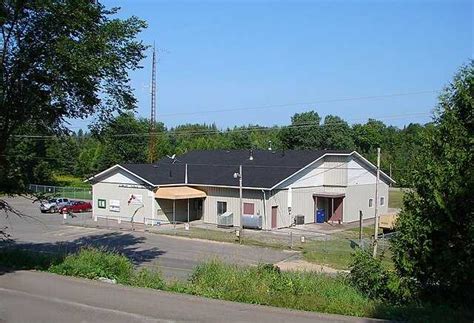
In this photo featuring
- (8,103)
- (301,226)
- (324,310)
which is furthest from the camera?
(301,226)

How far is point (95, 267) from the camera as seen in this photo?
12.4 m

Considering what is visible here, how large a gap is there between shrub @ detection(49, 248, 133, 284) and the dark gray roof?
27013 millimetres

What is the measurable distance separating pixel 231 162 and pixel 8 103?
33.9 metres

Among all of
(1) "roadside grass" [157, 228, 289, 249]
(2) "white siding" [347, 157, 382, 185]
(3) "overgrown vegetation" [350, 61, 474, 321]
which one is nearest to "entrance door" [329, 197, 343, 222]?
(2) "white siding" [347, 157, 382, 185]

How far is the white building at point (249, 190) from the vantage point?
41281mm

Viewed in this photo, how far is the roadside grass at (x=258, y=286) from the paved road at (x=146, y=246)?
9540mm

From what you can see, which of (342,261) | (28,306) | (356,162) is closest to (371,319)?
(28,306)

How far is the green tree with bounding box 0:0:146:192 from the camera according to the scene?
15.4m

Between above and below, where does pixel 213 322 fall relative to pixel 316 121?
below

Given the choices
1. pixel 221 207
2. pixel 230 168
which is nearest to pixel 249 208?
pixel 221 207

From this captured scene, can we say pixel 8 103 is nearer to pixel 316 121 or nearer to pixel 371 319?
pixel 371 319

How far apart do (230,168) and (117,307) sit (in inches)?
1495

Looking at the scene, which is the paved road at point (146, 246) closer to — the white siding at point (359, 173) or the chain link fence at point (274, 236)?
the chain link fence at point (274, 236)

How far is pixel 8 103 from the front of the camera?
16.2 meters
